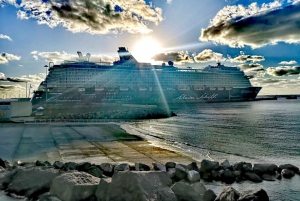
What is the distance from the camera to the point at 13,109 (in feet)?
104

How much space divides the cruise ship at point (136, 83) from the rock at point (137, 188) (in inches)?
3220

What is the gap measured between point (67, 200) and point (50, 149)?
8500mm

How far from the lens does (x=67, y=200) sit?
18.1 ft

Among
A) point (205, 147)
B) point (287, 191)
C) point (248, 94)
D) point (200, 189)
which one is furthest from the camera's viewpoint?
point (248, 94)

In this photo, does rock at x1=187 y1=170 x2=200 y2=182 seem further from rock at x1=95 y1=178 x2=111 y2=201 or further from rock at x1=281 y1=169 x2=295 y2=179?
rock at x1=281 y1=169 x2=295 y2=179

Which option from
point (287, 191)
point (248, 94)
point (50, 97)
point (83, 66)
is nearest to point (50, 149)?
point (287, 191)

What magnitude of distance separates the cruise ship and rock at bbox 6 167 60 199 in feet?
262

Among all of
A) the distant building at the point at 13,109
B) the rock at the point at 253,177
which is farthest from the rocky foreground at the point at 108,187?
the distant building at the point at 13,109

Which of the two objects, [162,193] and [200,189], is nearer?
[162,193]

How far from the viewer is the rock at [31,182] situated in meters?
6.29

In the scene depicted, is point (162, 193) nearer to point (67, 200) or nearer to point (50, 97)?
point (67, 200)

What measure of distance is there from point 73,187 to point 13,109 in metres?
29.2

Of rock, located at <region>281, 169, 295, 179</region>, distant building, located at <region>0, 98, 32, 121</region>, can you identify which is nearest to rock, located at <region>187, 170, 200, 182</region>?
rock, located at <region>281, 169, 295, 179</region>

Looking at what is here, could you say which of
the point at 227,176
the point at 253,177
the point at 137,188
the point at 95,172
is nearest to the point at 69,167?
the point at 95,172
